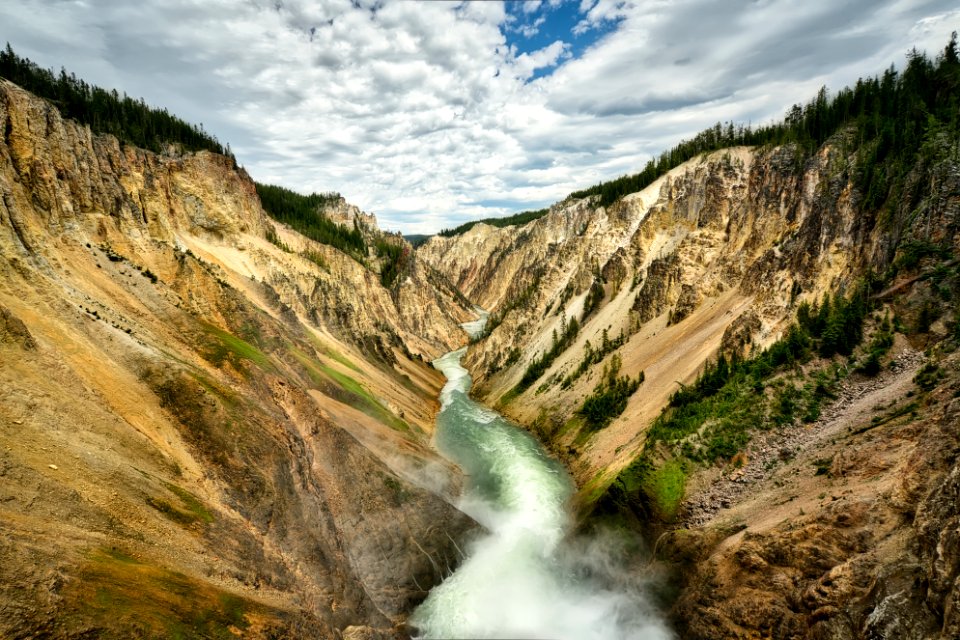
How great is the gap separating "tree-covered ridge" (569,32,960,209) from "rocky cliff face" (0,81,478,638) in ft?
92.4

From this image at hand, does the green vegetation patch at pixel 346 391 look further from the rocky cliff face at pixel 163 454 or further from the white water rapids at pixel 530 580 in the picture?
the white water rapids at pixel 530 580

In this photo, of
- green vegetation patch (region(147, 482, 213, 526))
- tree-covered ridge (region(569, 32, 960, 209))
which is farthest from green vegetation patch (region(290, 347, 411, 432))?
tree-covered ridge (region(569, 32, 960, 209))

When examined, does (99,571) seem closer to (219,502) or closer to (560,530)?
(219,502)

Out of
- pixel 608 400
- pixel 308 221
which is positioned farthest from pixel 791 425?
pixel 308 221

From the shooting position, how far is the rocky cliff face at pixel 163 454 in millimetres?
9227

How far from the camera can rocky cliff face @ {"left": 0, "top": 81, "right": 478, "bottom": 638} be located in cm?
923

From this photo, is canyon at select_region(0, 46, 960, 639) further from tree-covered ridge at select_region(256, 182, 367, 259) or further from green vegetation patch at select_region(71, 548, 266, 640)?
tree-covered ridge at select_region(256, 182, 367, 259)

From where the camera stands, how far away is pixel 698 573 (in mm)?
14727

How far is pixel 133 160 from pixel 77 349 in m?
35.8

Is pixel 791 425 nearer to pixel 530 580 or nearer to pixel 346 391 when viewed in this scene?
pixel 530 580

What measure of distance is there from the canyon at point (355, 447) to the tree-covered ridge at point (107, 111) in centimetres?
1088

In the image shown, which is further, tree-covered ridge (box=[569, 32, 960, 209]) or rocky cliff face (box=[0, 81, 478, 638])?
tree-covered ridge (box=[569, 32, 960, 209])

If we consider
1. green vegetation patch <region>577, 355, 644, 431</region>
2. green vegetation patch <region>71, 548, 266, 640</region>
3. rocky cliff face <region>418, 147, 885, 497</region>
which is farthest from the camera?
green vegetation patch <region>577, 355, 644, 431</region>

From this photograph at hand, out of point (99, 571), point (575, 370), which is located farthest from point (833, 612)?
point (575, 370)
